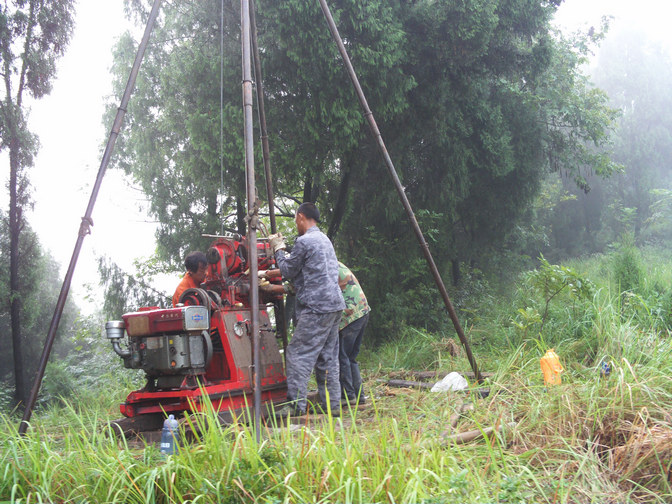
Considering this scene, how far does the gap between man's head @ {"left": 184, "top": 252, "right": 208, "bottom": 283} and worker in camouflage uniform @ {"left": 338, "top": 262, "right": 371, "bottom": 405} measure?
5.02 ft

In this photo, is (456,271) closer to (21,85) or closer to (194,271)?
(194,271)

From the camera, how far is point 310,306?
5250 mm

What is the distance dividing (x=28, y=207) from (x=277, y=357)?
28.6ft

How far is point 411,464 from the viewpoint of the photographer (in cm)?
288

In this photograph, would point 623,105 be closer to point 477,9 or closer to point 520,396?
point 477,9

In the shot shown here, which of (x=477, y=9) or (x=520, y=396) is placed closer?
(x=520, y=396)

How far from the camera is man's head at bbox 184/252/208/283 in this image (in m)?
6.24

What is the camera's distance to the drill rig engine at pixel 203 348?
5078 mm

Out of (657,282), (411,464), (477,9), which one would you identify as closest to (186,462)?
(411,464)

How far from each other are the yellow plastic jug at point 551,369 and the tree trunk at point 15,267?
34.4ft

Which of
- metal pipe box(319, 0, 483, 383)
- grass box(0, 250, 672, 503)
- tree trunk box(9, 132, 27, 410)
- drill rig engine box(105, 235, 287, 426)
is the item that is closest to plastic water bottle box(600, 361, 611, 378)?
grass box(0, 250, 672, 503)

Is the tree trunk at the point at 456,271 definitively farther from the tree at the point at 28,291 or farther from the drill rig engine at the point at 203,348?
the tree at the point at 28,291

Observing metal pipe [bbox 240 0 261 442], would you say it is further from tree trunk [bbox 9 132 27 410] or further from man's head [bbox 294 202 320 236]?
tree trunk [bbox 9 132 27 410]

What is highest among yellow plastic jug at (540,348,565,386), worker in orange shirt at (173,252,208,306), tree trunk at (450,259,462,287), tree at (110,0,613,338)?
tree at (110,0,613,338)
